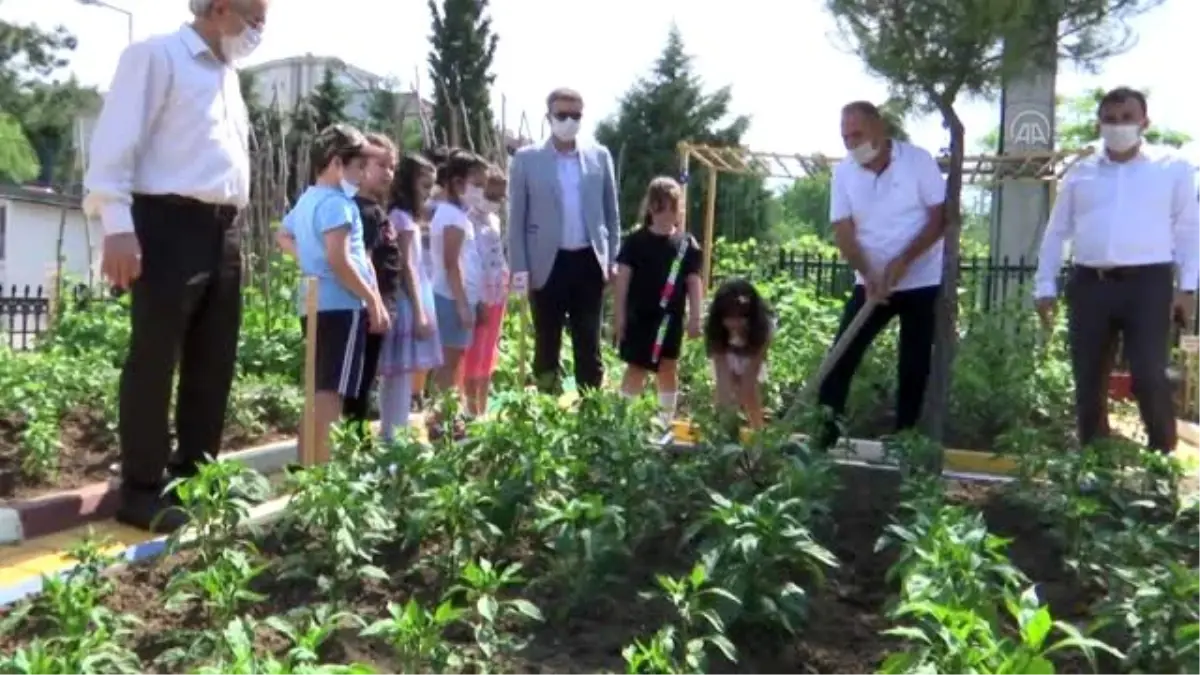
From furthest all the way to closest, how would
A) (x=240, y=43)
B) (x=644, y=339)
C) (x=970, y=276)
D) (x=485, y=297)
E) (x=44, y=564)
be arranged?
1. (x=970, y=276)
2. (x=485, y=297)
3. (x=644, y=339)
4. (x=240, y=43)
5. (x=44, y=564)

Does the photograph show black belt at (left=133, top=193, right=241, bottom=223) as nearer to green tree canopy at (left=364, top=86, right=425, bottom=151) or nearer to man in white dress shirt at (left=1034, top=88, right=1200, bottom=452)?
man in white dress shirt at (left=1034, top=88, right=1200, bottom=452)

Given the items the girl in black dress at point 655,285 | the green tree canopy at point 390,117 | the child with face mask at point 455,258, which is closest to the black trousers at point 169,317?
the child with face mask at point 455,258

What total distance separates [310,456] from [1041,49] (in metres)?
3.11

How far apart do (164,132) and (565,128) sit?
103 inches

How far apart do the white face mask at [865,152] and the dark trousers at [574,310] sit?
1497 millimetres

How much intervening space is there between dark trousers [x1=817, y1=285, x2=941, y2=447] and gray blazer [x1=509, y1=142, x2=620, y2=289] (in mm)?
1394

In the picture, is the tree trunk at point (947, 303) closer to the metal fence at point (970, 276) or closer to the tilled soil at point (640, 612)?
the tilled soil at point (640, 612)

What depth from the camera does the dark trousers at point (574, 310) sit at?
662 centimetres

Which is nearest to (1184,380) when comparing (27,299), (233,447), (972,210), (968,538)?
(233,447)

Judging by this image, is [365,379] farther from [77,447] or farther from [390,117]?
[390,117]

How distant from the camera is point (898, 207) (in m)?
5.71

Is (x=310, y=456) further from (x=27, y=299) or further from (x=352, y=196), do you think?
(x=27, y=299)

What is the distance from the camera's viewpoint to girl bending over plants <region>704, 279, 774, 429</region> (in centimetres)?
633

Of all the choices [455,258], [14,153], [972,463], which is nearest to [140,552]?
[455,258]
